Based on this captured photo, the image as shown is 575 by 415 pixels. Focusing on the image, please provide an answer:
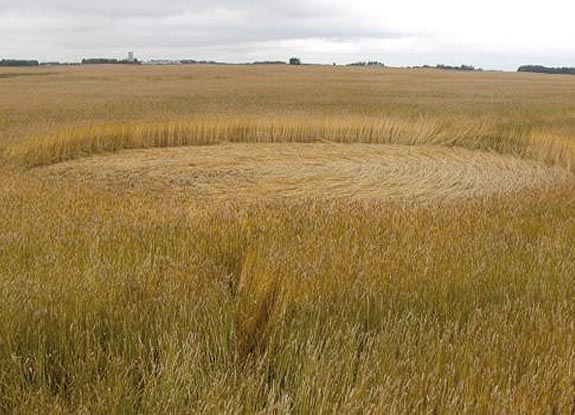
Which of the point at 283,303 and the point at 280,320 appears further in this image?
the point at 283,303

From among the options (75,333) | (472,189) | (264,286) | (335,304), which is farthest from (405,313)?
(472,189)

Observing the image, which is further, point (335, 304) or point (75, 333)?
point (335, 304)

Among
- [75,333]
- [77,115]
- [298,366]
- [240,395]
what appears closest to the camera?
[240,395]

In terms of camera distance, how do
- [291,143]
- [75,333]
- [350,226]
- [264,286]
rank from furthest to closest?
[291,143]
[350,226]
[264,286]
[75,333]

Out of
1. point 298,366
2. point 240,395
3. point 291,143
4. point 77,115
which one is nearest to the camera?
point 240,395

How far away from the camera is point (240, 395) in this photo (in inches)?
77.8

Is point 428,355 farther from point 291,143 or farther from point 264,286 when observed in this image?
point 291,143

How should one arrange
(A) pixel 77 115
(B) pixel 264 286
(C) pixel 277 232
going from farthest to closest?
(A) pixel 77 115, (C) pixel 277 232, (B) pixel 264 286

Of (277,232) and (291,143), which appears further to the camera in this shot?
(291,143)

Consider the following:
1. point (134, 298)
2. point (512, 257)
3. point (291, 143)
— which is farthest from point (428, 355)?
point (291, 143)

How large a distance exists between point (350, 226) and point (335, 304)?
1.83 m

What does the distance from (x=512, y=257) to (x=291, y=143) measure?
8.15 meters

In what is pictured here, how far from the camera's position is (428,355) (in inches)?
89.5

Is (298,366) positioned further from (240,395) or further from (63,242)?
(63,242)
